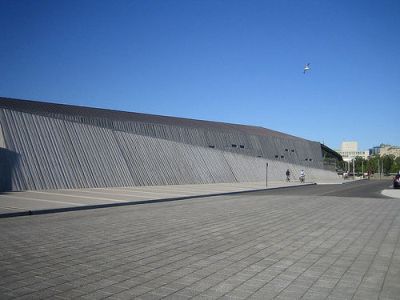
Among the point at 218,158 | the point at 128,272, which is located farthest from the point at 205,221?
the point at 218,158

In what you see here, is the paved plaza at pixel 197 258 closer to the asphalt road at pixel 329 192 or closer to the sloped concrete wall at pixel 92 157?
the sloped concrete wall at pixel 92 157

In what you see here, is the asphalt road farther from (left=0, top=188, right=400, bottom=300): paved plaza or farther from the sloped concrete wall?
(left=0, top=188, right=400, bottom=300): paved plaza

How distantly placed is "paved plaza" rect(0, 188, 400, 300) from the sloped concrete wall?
1125cm

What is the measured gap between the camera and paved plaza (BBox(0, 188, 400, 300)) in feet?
15.1

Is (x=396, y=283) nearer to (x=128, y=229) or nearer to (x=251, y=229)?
(x=251, y=229)

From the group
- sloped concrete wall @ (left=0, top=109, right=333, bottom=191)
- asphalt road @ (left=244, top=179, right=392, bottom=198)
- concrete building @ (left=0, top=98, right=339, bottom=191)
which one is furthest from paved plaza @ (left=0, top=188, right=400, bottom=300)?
asphalt road @ (left=244, top=179, right=392, bottom=198)

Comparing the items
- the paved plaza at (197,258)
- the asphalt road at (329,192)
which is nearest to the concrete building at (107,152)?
the asphalt road at (329,192)

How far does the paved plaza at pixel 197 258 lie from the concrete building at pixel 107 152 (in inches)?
439

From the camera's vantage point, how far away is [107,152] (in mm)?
25875

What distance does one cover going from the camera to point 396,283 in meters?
4.96

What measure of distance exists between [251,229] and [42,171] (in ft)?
50.9

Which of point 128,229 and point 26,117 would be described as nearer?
point 128,229

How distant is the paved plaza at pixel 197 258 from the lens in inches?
181

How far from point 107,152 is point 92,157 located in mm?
1536
